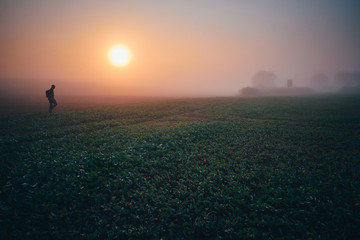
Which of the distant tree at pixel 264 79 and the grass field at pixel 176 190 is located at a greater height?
the distant tree at pixel 264 79

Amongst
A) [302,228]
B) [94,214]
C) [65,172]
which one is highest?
[65,172]

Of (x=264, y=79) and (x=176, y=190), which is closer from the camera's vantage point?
(x=176, y=190)

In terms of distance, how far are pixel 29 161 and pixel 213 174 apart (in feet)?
41.9

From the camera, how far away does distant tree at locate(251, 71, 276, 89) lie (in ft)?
510

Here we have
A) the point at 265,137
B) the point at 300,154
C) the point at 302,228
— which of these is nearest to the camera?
the point at 302,228

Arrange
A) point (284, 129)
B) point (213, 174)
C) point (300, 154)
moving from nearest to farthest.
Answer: point (213, 174) → point (300, 154) → point (284, 129)

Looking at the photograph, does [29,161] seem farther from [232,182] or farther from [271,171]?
[271,171]

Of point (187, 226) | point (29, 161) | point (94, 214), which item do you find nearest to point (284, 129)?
point (187, 226)

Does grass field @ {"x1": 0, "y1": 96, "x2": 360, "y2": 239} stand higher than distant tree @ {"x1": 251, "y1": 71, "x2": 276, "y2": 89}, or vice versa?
distant tree @ {"x1": 251, "y1": 71, "x2": 276, "y2": 89}

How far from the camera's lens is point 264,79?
15712cm

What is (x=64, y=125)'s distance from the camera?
23234mm

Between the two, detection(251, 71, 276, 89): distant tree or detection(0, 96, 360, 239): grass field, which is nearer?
detection(0, 96, 360, 239): grass field

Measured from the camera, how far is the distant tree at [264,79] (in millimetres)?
155500

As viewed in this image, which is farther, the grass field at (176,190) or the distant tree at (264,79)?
the distant tree at (264,79)
